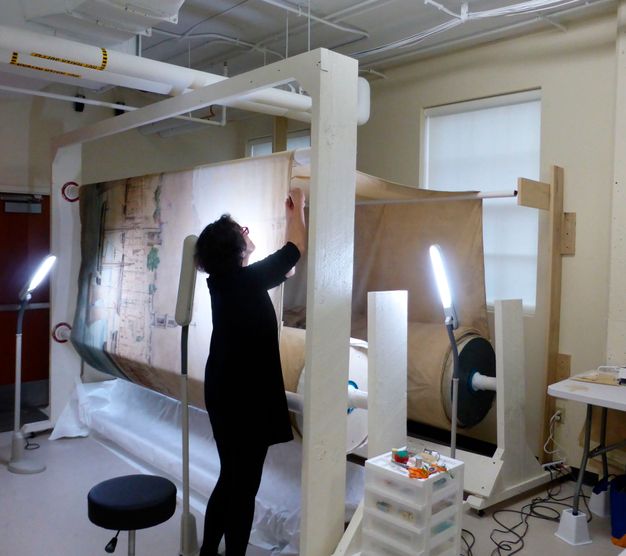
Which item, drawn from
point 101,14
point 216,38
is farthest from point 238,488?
point 216,38

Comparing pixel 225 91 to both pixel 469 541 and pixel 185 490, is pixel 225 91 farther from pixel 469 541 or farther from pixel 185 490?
pixel 469 541

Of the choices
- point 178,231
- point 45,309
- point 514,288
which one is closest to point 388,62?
point 514,288

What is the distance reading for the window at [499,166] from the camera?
427cm

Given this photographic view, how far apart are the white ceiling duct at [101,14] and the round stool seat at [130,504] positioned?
217cm

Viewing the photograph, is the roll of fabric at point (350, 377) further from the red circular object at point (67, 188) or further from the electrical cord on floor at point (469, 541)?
the red circular object at point (67, 188)

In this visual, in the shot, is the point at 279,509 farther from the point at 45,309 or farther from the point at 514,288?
the point at 45,309

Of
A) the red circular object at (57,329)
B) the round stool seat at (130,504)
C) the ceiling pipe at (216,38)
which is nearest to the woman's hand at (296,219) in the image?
the round stool seat at (130,504)

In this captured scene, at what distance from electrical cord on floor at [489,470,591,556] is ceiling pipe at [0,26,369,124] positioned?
8.25 ft

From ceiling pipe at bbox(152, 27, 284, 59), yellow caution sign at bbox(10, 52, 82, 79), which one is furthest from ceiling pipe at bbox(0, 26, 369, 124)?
ceiling pipe at bbox(152, 27, 284, 59)

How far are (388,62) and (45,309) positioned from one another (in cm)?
360

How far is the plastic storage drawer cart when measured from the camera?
86.7 inches

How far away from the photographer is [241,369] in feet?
7.82

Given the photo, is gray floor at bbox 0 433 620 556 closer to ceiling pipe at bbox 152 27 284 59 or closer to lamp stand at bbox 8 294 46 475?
lamp stand at bbox 8 294 46 475

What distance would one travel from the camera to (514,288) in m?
4.38
